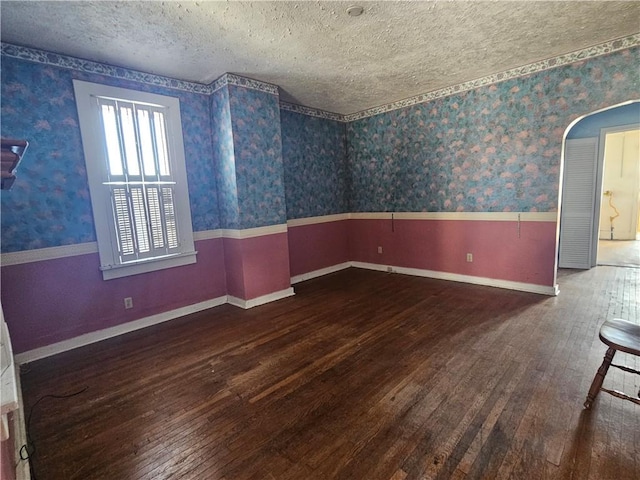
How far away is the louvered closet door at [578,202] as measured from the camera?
4527mm

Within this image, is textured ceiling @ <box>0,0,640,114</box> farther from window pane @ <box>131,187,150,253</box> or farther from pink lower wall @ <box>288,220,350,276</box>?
pink lower wall @ <box>288,220,350,276</box>

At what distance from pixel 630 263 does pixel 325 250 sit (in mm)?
4956

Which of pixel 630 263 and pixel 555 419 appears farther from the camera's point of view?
pixel 630 263

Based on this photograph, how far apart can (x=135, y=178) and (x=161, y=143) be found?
1.62ft

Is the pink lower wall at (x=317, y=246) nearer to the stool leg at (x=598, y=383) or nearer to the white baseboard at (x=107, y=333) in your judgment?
the white baseboard at (x=107, y=333)

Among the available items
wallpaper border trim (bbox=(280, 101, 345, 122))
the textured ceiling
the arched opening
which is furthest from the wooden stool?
wallpaper border trim (bbox=(280, 101, 345, 122))

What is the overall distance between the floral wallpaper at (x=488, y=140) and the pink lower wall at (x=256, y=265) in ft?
7.04

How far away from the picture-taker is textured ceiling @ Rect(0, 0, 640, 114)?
2213 millimetres

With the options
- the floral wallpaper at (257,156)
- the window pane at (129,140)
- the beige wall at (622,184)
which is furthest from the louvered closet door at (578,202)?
the window pane at (129,140)

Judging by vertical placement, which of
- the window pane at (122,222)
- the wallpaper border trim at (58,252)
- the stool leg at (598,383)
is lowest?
the stool leg at (598,383)

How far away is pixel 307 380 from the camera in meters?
2.20

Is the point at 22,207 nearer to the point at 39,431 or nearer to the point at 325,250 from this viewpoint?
the point at 39,431

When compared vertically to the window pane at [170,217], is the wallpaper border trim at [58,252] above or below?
below

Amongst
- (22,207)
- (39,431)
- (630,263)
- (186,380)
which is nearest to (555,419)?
(186,380)
